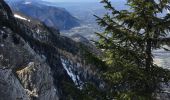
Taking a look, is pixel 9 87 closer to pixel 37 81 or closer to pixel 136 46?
pixel 37 81

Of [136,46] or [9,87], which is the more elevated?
[136,46]

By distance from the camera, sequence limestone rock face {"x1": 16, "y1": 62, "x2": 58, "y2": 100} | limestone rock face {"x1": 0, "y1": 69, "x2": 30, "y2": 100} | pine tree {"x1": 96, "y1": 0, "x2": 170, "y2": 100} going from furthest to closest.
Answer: limestone rock face {"x1": 16, "y1": 62, "x2": 58, "y2": 100} → limestone rock face {"x1": 0, "y1": 69, "x2": 30, "y2": 100} → pine tree {"x1": 96, "y1": 0, "x2": 170, "y2": 100}

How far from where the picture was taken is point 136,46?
71.1 feet

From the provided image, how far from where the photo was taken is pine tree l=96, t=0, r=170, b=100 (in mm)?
21188

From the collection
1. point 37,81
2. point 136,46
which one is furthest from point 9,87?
point 136,46

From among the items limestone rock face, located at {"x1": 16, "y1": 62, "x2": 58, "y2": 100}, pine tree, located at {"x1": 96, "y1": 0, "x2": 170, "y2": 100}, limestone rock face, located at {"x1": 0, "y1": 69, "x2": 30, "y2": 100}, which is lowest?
limestone rock face, located at {"x1": 16, "y1": 62, "x2": 58, "y2": 100}

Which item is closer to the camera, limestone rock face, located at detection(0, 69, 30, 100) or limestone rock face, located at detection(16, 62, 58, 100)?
limestone rock face, located at detection(0, 69, 30, 100)

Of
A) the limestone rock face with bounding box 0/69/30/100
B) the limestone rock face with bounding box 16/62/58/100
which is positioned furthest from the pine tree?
the limestone rock face with bounding box 16/62/58/100

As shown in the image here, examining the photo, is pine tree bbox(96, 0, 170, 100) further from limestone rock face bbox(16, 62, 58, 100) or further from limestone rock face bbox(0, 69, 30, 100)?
limestone rock face bbox(16, 62, 58, 100)

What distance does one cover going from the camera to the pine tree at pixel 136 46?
21.2m

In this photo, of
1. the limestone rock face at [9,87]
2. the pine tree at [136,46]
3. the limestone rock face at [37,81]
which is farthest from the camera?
the limestone rock face at [37,81]

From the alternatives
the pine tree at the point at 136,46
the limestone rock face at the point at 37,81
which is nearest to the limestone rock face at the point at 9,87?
the limestone rock face at the point at 37,81

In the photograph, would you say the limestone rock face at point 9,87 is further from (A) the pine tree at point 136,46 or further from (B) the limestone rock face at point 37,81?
(A) the pine tree at point 136,46

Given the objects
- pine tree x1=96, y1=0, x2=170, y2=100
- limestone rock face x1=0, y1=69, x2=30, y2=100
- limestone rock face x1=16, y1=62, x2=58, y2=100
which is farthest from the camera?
limestone rock face x1=16, y1=62, x2=58, y2=100
